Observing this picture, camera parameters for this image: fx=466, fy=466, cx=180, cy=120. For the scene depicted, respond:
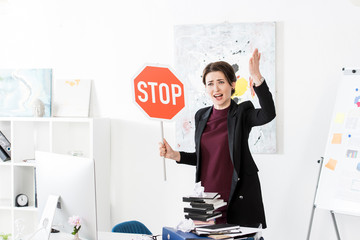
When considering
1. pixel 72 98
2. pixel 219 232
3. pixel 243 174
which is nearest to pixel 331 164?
pixel 243 174

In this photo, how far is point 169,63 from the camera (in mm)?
4109

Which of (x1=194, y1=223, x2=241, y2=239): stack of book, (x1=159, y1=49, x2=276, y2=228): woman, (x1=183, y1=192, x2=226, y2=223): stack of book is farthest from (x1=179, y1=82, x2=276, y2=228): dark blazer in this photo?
(x1=194, y1=223, x2=241, y2=239): stack of book

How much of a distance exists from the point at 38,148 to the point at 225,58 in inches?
76.1

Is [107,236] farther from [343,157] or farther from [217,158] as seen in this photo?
[343,157]

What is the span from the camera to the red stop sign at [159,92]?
2883 mm

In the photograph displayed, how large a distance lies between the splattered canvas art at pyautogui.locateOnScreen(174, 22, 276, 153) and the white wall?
0.25 ft

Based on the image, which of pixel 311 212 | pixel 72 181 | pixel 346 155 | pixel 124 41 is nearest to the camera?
pixel 72 181

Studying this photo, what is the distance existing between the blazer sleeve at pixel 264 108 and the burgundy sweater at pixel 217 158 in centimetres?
21

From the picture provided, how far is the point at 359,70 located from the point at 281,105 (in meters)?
0.68

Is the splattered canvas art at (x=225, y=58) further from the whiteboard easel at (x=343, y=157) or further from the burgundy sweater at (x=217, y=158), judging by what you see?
the burgundy sweater at (x=217, y=158)

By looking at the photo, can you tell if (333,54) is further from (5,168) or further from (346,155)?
(5,168)

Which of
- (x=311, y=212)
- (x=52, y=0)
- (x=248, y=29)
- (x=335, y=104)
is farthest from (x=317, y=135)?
(x=52, y=0)

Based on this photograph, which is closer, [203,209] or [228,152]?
[203,209]

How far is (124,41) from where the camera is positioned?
13.8 feet
